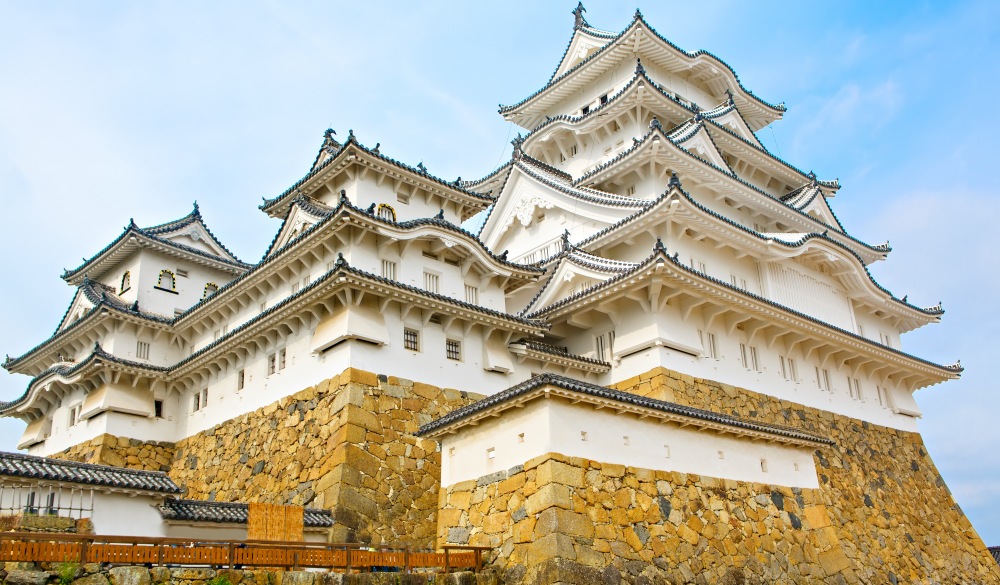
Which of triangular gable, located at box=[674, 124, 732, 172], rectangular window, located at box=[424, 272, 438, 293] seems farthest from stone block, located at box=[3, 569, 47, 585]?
triangular gable, located at box=[674, 124, 732, 172]

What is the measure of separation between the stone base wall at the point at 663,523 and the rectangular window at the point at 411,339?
487 centimetres

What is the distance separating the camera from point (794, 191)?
35.9 meters

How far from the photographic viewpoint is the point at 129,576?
11.9 meters

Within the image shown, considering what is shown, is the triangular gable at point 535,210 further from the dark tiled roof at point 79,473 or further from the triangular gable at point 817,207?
the dark tiled roof at point 79,473

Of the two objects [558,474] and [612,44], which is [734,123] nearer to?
[612,44]

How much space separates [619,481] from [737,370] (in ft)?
33.6

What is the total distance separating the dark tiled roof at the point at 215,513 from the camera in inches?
627

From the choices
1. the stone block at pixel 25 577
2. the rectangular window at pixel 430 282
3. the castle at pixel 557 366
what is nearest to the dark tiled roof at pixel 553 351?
the castle at pixel 557 366

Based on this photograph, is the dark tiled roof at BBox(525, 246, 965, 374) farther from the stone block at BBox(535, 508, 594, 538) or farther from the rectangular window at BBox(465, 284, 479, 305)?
the stone block at BBox(535, 508, 594, 538)

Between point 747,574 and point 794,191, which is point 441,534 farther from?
point 794,191

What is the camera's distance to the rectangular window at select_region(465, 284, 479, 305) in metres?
22.9

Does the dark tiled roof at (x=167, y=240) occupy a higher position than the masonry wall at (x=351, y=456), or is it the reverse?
the dark tiled roof at (x=167, y=240)

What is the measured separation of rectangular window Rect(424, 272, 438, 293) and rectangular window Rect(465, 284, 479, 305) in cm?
110

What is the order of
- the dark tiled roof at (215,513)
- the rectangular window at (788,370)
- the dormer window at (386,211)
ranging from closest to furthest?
1. the dark tiled roof at (215,513)
2. the dormer window at (386,211)
3. the rectangular window at (788,370)
